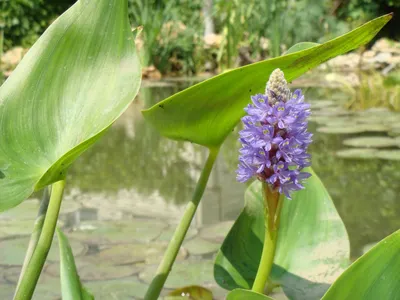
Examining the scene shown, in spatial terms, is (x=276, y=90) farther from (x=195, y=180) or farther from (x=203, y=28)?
(x=203, y=28)

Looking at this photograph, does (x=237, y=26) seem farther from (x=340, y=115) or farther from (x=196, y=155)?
(x=196, y=155)

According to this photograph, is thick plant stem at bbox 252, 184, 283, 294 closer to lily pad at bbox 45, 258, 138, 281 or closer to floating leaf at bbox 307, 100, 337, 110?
lily pad at bbox 45, 258, 138, 281

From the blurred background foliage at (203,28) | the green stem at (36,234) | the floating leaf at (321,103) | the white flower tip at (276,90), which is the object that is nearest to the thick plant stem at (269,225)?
the white flower tip at (276,90)

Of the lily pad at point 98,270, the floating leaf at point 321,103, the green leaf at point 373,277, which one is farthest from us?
the floating leaf at point 321,103

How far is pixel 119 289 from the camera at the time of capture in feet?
5.06

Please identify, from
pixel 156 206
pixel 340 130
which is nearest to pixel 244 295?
pixel 156 206

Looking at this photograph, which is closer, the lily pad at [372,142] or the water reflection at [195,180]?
the water reflection at [195,180]

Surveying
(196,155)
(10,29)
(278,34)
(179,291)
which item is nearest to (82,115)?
(179,291)

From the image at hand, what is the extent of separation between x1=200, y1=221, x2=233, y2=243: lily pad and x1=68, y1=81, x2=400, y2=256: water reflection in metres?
0.06

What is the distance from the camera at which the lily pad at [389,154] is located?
2886 mm

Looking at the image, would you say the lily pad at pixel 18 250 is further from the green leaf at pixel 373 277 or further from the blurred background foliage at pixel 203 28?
the blurred background foliage at pixel 203 28

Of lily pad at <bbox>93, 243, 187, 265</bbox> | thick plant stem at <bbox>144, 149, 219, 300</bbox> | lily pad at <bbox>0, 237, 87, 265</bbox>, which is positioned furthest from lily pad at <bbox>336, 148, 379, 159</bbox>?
thick plant stem at <bbox>144, 149, 219, 300</bbox>

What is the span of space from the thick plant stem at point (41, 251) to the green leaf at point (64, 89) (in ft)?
0.12

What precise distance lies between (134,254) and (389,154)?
156cm
